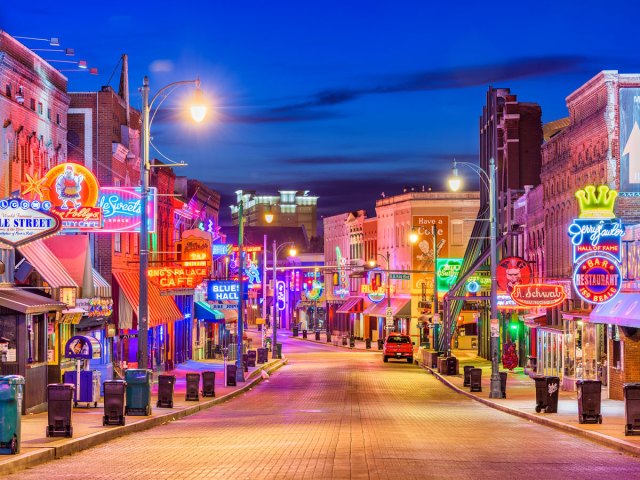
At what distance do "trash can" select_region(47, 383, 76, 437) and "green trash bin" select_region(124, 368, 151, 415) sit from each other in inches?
250

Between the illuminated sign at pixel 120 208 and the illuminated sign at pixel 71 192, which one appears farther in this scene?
the illuminated sign at pixel 120 208

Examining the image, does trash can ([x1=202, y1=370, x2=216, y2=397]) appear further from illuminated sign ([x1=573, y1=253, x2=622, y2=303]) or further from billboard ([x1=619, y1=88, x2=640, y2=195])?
billboard ([x1=619, y1=88, x2=640, y2=195])

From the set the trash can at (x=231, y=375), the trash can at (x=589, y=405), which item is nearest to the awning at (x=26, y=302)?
the trash can at (x=589, y=405)

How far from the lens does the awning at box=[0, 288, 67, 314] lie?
95.0 ft

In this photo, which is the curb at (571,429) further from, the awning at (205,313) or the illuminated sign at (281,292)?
the illuminated sign at (281,292)

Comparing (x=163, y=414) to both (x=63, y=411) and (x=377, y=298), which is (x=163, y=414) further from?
(x=377, y=298)

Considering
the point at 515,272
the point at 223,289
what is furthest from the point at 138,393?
the point at 223,289

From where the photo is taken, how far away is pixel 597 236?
37000mm

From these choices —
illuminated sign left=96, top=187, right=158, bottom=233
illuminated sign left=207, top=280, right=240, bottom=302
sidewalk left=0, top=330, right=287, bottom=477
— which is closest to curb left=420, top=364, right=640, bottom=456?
sidewalk left=0, top=330, right=287, bottom=477

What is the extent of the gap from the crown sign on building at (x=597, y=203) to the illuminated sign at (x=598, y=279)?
2.87 metres

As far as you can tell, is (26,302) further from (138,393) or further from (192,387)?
(192,387)

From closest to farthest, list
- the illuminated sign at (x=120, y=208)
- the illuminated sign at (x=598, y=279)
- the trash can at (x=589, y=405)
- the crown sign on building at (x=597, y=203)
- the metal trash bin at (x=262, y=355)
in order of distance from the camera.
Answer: the trash can at (x=589, y=405)
the illuminated sign at (x=120, y=208)
the illuminated sign at (x=598, y=279)
the crown sign on building at (x=597, y=203)
the metal trash bin at (x=262, y=355)

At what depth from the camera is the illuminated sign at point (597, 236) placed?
3684 cm

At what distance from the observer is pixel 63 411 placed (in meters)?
22.6
